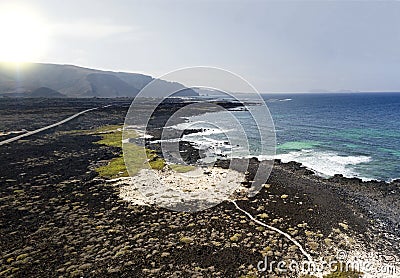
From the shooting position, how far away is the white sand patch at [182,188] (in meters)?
17.4

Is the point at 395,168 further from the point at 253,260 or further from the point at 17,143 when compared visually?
the point at 17,143

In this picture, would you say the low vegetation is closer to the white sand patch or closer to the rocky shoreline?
the white sand patch

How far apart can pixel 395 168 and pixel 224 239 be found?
2186 cm

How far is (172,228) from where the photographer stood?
14.2 metres

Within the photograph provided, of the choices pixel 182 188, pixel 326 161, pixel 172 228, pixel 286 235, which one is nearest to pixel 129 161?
pixel 182 188

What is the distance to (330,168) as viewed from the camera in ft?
89.5

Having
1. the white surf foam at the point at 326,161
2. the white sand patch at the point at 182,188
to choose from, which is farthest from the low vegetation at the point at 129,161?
the white surf foam at the point at 326,161

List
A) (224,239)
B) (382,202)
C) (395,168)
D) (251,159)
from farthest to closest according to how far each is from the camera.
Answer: (251,159) < (395,168) < (382,202) < (224,239)

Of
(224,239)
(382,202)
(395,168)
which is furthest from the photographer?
(395,168)

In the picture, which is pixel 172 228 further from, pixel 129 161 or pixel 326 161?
pixel 326 161

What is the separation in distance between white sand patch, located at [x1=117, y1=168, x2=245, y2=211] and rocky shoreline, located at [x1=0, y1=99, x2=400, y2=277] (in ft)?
2.91

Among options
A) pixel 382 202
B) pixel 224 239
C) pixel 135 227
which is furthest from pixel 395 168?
pixel 135 227

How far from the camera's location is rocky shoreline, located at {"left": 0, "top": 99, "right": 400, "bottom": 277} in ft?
37.2

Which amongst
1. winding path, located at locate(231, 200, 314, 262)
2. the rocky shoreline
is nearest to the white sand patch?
the rocky shoreline
